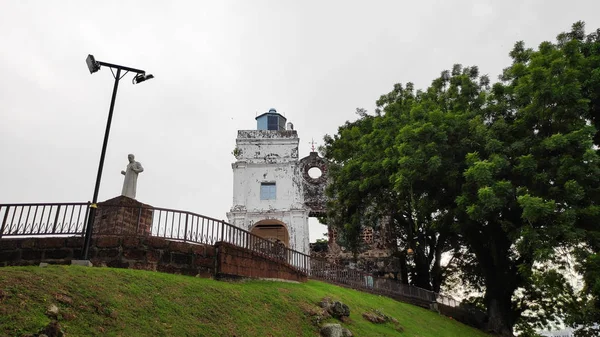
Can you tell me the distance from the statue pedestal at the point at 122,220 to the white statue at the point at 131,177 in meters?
1.57

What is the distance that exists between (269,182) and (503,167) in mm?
14811

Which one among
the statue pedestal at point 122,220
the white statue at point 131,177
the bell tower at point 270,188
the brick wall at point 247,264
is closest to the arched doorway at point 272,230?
the bell tower at point 270,188

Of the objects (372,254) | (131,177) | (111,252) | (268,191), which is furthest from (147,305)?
(372,254)

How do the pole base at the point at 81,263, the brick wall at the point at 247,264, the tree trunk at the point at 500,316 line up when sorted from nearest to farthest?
the pole base at the point at 81,263
the brick wall at the point at 247,264
the tree trunk at the point at 500,316

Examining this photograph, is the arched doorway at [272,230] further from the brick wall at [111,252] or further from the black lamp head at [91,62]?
the black lamp head at [91,62]

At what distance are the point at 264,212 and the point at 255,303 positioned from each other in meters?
16.1

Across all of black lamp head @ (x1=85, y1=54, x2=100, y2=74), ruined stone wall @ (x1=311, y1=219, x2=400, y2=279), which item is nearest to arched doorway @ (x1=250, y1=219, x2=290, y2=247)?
ruined stone wall @ (x1=311, y1=219, x2=400, y2=279)

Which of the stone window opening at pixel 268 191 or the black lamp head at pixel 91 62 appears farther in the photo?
the stone window opening at pixel 268 191

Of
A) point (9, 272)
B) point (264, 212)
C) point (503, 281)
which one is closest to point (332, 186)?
point (264, 212)

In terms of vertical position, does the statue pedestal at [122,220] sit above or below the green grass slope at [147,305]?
above

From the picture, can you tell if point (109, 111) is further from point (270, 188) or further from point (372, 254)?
point (372, 254)

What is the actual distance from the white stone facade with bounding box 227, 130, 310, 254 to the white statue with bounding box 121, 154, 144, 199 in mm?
13490

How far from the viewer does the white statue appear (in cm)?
1188

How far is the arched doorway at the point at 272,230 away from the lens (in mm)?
25875
